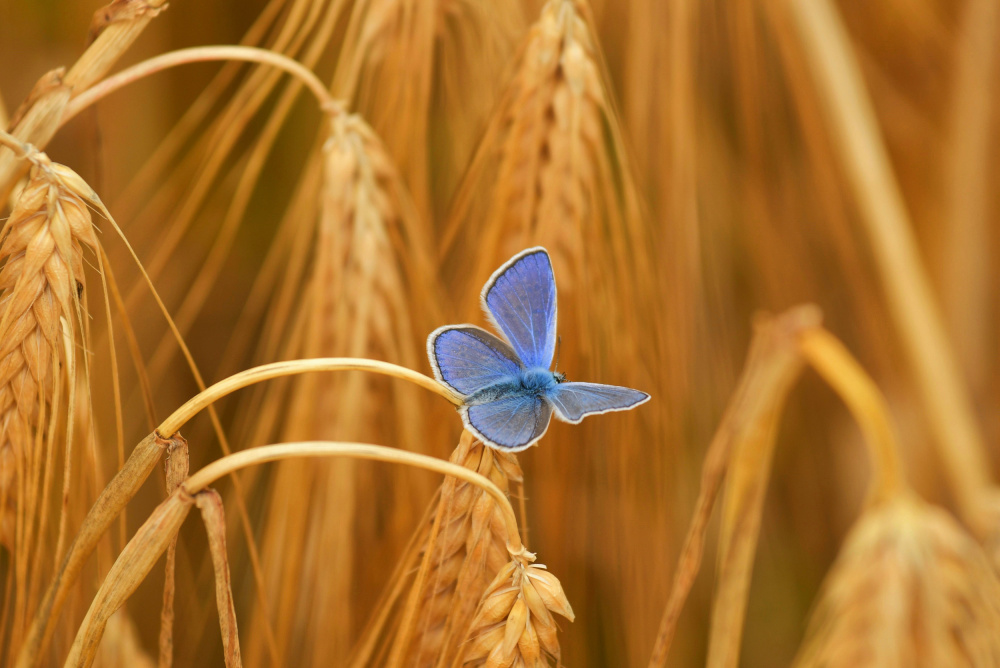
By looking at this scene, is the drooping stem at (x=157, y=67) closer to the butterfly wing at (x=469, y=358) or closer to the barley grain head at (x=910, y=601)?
the butterfly wing at (x=469, y=358)

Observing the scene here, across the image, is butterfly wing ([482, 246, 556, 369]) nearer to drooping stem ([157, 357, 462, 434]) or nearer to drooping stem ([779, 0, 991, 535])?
drooping stem ([157, 357, 462, 434])

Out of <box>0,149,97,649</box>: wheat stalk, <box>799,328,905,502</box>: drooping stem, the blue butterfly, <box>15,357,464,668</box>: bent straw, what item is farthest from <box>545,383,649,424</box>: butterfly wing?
<box>0,149,97,649</box>: wheat stalk

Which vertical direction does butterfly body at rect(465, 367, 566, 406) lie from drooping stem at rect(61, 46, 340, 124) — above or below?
below

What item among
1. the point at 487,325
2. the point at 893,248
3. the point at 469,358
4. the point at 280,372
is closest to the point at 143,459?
the point at 280,372

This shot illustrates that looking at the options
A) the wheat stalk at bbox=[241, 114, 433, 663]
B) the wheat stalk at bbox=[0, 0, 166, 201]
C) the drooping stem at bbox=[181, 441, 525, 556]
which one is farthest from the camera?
the wheat stalk at bbox=[241, 114, 433, 663]

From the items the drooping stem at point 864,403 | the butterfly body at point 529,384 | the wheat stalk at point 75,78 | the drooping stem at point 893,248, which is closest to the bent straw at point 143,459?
the butterfly body at point 529,384

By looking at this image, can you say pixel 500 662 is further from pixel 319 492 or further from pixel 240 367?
pixel 240 367

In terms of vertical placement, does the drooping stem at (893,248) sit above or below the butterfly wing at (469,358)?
above
